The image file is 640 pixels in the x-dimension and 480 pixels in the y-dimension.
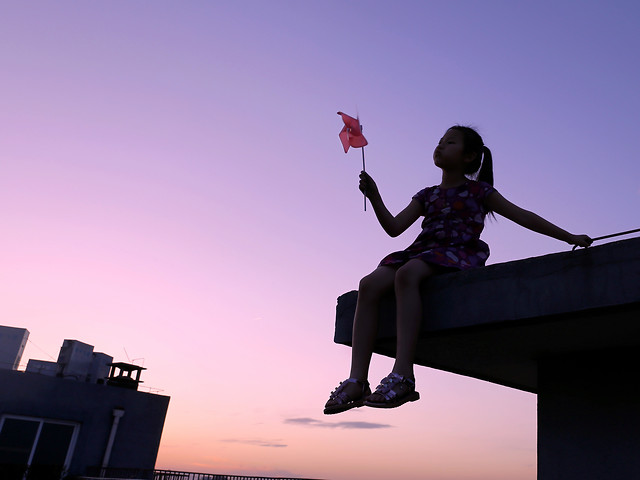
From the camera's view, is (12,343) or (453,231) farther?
(12,343)

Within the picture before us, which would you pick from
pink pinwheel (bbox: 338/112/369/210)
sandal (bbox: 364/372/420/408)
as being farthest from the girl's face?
sandal (bbox: 364/372/420/408)

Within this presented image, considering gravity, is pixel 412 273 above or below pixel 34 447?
above

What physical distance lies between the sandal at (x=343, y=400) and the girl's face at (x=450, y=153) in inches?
62.2

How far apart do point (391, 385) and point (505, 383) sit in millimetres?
1814

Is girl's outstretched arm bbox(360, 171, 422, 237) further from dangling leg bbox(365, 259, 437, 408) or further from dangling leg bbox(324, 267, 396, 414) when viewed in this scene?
dangling leg bbox(365, 259, 437, 408)

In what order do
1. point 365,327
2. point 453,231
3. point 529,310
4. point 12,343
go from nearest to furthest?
point 529,310 → point 365,327 → point 453,231 → point 12,343

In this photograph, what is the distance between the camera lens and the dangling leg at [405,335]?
2.90 m

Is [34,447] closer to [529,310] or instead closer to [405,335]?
[405,335]

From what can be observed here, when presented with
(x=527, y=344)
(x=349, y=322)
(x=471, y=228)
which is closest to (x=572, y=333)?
(x=527, y=344)

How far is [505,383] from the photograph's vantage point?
173 inches

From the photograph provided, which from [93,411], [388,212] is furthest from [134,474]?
[388,212]

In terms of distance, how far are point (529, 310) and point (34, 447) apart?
1748cm

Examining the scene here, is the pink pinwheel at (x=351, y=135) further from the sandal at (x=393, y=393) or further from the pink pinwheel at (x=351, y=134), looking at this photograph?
the sandal at (x=393, y=393)

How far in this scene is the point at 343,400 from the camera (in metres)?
3.06
